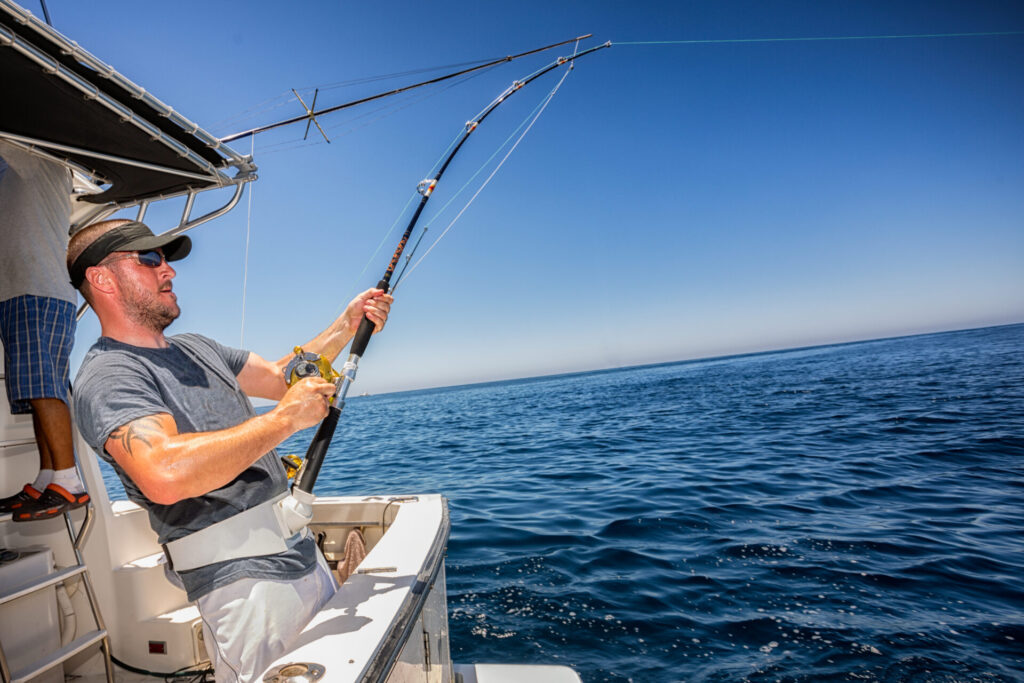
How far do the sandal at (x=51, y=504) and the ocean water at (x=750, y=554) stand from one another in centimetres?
245

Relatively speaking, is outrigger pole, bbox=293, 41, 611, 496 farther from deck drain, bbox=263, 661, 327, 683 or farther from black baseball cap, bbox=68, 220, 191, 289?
black baseball cap, bbox=68, 220, 191, 289

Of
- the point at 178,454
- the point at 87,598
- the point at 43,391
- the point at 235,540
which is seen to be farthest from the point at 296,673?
the point at 87,598

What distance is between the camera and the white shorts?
1.34 meters

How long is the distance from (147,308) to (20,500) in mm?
1214

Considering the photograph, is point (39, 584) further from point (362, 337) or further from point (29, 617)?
point (362, 337)

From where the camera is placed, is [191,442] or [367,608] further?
[367,608]

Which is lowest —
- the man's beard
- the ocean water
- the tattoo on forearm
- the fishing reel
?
the ocean water

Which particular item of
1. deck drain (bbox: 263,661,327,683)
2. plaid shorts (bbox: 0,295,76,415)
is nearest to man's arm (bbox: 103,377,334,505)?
deck drain (bbox: 263,661,327,683)

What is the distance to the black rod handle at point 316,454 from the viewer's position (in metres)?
1.62

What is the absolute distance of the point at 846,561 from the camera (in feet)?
13.2

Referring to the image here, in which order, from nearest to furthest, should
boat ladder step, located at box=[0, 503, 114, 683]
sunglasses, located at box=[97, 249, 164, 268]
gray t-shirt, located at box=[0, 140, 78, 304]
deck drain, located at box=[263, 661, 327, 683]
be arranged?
deck drain, located at box=[263, 661, 327, 683] < sunglasses, located at box=[97, 249, 164, 268] < boat ladder step, located at box=[0, 503, 114, 683] < gray t-shirt, located at box=[0, 140, 78, 304]

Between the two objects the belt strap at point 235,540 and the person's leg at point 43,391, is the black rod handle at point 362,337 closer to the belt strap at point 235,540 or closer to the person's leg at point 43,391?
the belt strap at point 235,540

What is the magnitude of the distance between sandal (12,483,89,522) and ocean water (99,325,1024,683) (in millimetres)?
2454

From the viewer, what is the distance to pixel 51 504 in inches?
76.1
